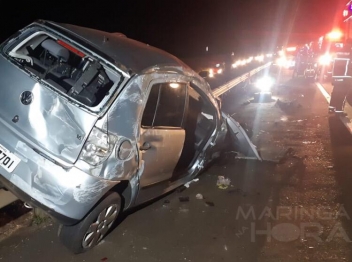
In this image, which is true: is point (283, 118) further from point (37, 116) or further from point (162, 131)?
point (37, 116)

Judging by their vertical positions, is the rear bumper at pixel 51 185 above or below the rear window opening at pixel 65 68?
below

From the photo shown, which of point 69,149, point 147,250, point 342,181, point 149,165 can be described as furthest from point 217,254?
point 342,181

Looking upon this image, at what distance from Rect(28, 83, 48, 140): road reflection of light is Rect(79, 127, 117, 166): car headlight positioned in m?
0.40

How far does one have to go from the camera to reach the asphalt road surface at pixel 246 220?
4.20 metres

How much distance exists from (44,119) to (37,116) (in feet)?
0.24

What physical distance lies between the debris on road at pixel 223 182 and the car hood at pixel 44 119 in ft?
9.42

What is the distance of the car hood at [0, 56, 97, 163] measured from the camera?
12.2 feet

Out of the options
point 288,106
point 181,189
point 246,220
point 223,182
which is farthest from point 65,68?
point 288,106

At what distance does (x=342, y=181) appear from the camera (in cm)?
633

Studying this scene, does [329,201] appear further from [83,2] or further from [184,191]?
[83,2]

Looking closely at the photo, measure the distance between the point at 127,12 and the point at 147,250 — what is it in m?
31.0

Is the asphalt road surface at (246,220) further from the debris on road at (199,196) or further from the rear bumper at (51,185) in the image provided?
the rear bumper at (51,185)

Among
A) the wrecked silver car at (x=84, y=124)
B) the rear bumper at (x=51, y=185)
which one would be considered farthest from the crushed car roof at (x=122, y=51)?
the rear bumper at (x=51, y=185)

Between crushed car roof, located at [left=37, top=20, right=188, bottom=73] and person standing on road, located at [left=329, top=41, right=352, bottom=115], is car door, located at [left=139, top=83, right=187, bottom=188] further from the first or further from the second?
person standing on road, located at [left=329, top=41, right=352, bottom=115]
